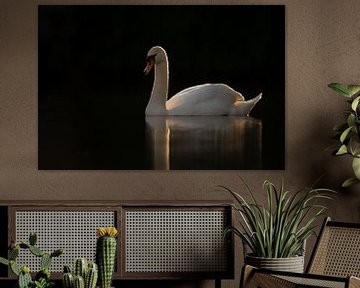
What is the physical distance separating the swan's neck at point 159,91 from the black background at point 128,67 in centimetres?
4

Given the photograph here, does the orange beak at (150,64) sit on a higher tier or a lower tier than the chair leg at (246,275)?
higher

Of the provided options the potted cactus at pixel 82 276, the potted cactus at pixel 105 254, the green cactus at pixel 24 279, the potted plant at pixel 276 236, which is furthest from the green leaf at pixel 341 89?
the green cactus at pixel 24 279

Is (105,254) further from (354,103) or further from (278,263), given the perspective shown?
(354,103)

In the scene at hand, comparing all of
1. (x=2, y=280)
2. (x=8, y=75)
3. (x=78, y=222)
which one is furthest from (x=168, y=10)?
(x=2, y=280)

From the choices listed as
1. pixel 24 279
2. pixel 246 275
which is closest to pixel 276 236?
pixel 246 275

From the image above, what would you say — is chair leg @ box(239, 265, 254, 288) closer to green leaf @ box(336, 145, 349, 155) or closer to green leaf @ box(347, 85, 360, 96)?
green leaf @ box(336, 145, 349, 155)

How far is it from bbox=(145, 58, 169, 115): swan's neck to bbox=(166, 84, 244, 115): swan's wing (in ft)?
0.18

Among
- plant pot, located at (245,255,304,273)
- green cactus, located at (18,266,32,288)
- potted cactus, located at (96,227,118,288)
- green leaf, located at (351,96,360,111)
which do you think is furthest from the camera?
green leaf, located at (351,96,360,111)

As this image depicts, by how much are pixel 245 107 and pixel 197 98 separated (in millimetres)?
336

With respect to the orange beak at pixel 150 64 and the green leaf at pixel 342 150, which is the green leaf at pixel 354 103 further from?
the orange beak at pixel 150 64

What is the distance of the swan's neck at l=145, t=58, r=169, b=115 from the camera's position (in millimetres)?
6117

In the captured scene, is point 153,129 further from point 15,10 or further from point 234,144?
point 15,10

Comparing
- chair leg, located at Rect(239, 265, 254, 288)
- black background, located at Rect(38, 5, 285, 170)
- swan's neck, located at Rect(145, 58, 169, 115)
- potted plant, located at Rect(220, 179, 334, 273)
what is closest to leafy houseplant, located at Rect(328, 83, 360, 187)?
potted plant, located at Rect(220, 179, 334, 273)

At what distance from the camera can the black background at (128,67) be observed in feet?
20.0
